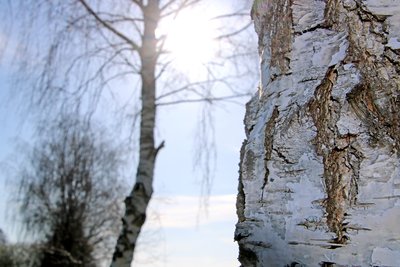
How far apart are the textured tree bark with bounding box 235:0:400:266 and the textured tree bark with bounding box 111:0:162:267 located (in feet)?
8.58

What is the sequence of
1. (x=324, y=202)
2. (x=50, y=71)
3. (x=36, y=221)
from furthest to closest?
(x=36, y=221) → (x=50, y=71) → (x=324, y=202)

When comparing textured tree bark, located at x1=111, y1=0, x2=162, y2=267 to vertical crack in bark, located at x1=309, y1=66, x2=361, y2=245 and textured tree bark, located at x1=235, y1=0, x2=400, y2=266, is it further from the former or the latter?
vertical crack in bark, located at x1=309, y1=66, x2=361, y2=245

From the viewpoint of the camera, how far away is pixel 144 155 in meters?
3.31

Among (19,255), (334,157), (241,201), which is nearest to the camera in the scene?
(334,157)

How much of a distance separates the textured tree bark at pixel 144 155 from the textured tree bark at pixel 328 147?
262 centimetres

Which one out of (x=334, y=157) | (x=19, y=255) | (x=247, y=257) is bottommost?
(x=19, y=255)

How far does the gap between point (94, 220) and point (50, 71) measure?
584 centimetres

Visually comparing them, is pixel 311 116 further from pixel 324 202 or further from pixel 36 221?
pixel 36 221

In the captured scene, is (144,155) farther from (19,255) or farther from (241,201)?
(19,255)

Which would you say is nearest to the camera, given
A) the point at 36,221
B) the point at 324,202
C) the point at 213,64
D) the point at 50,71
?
the point at 324,202

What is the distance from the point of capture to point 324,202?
515 millimetres

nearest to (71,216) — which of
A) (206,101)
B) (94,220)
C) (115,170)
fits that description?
(94,220)

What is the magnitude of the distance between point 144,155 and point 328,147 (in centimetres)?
284

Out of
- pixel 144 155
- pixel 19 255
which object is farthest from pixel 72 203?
pixel 144 155
